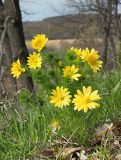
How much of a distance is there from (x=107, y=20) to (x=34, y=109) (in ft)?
75.7

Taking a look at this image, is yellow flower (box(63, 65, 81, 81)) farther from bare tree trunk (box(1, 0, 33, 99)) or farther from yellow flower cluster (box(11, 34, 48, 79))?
bare tree trunk (box(1, 0, 33, 99))

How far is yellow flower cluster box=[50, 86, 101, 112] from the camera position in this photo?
2.94 metres

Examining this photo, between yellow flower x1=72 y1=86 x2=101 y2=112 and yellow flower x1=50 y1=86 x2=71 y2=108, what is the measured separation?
0.24 feet

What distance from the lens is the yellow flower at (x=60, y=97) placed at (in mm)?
3046

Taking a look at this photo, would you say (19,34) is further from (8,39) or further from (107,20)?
(107,20)

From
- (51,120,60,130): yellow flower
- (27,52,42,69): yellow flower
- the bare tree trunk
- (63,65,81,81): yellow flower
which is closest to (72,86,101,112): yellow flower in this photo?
(63,65,81,81): yellow flower

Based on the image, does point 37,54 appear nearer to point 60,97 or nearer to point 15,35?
point 60,97

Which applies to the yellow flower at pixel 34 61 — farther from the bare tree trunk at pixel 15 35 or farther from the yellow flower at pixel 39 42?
the bare tree trunk at pixel 15 35

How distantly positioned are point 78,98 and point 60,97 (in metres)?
0.14

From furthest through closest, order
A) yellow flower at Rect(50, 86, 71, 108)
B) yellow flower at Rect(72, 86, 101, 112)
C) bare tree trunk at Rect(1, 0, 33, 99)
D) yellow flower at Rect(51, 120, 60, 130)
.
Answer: bare tree trunk at Rect(1, 0, 33, 99)
yellow flower at Rect(51, 120, 60, 130)
yellow flower at Rect(50, 86, 71, 108)
yellow flower at Rect(72, 86, 101, 112)

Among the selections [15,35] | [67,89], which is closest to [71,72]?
[67,89]

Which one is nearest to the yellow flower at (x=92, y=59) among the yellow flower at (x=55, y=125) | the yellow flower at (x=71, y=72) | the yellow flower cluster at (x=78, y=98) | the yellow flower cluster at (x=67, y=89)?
the yellow flower cluster at (x=67, y=89)

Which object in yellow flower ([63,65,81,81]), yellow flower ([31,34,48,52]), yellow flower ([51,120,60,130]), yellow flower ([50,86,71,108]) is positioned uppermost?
yellow flower ([31,34,48,52])

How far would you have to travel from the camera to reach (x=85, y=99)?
2951 millimetres
